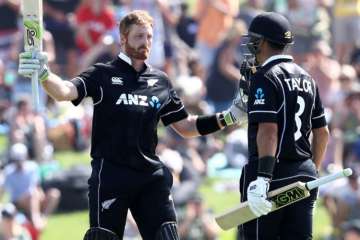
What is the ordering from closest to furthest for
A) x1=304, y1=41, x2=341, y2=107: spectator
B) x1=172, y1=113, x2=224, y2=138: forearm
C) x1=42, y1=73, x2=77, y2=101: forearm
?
1. x1=42, y1=73, x2=77, y2=101: forearm
2. x1=172, y1=113, x2=224, y2=138: forearm
3. x1=304, y1=41, x2=341, y2=107: spectator

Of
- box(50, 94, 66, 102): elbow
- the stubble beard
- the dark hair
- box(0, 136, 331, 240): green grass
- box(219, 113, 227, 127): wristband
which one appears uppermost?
the dark hair

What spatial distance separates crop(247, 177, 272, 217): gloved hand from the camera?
7.89 metres

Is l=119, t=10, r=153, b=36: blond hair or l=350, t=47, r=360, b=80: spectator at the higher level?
l=119, t=10, r=153, b=36: blond hair

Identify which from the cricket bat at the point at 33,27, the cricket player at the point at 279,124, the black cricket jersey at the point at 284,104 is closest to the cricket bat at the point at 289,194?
the cricket player at the point at 279,124

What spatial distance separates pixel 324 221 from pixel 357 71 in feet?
10.6

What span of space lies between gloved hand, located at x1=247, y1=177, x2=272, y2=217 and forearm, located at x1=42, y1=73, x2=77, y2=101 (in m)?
1.50

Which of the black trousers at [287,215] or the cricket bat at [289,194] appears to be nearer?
the cricket bat at [289,194]

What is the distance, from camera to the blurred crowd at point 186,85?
1521cm

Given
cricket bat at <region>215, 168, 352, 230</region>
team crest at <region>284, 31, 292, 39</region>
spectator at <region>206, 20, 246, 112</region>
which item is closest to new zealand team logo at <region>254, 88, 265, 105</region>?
team crest at <region>284, 31, 292, 39</region>

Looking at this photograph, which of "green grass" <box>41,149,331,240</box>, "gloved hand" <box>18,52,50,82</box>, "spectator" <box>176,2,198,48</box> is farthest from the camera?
"spectator" <box>176,2,198,48</box>

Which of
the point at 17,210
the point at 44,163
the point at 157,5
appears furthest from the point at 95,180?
the point at 157,5

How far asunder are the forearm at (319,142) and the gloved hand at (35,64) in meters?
2.02

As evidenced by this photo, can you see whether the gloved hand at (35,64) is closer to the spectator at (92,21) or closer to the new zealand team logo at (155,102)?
the new zealand team logo at (155,102)

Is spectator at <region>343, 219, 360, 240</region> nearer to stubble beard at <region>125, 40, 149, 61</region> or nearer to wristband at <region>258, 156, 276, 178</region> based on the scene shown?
stubble beard at <region>125, 40, 149, 61</region>
